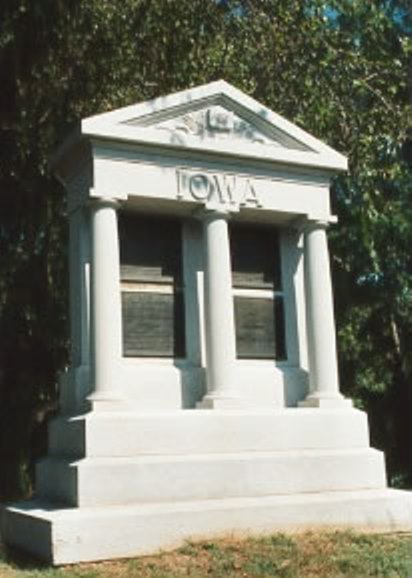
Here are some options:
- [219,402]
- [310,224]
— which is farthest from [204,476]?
[310,224]

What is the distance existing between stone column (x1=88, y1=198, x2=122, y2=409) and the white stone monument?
17 mm

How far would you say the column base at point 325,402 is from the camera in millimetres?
10461

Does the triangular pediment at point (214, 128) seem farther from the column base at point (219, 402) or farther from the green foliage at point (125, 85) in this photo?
the column base at point (219, 402)

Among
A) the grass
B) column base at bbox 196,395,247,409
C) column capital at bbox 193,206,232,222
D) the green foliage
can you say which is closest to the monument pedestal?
column base at bbox 196,395,247,409

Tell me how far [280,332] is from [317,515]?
247cm

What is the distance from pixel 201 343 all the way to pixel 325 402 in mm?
1559

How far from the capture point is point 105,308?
31.4ft

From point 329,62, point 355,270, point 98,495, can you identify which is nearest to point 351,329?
point 355,270

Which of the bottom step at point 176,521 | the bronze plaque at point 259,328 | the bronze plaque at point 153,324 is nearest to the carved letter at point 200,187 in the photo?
the bronze plaque at point 153,324

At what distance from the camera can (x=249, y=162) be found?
35.3 ft

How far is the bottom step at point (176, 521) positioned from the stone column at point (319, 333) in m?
1.23

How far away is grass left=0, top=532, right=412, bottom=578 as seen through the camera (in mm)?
7652

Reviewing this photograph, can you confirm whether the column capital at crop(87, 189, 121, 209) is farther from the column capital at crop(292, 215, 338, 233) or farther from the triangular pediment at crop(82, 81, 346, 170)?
the column capital at crop(292, 215, 338, 233)

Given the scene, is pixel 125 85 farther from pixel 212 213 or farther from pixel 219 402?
pixel 219 402
